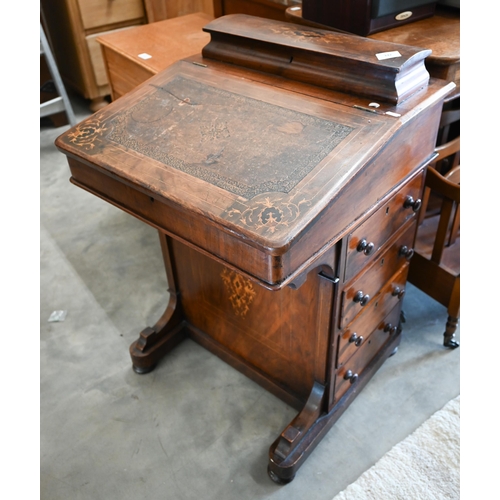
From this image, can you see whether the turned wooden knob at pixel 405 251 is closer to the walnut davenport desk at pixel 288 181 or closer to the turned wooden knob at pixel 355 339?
the walnut davenport desk at pixel 288 181

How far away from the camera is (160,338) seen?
1957 mm

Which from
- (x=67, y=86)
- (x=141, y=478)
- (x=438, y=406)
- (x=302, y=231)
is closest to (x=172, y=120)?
(x=302, y=231)

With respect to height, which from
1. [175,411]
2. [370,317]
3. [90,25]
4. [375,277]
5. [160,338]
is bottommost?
[175,411]

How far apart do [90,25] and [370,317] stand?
9.42 feet

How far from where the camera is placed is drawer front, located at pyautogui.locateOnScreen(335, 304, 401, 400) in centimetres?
164

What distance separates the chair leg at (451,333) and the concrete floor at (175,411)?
28mm

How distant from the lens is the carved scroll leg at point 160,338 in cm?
190

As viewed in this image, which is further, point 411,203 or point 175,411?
point 175,411

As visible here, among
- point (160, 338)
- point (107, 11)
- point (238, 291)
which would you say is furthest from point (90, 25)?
point (238, 291)

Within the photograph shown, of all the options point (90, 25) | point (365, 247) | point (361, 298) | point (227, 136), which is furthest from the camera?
point (90, 25)

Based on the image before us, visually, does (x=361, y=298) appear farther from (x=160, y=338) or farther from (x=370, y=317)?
(x=160, y=338)

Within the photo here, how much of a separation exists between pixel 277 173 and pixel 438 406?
1147 millimetres

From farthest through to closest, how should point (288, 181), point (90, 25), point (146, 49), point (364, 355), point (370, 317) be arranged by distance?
point (90, 25) → point (146, 49) → point (364, 355) → point (370, 317) → point (288, 181)

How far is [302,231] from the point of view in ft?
3.15
